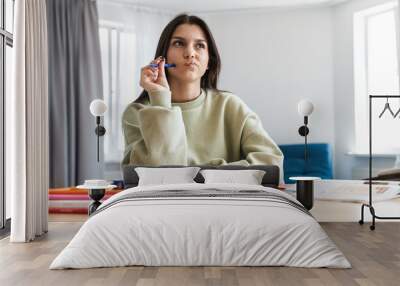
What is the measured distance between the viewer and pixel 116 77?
22.7ft

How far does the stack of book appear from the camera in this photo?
646 cm

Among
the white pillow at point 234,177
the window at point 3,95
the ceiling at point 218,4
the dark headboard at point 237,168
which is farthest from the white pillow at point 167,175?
the ceiling at point 218,4

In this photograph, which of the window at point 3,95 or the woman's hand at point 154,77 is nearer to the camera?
the window at point 3,95

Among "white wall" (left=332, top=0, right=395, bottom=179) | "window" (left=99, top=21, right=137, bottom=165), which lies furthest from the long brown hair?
"white wall" (left=332, top=0, right=395, bottom=179)

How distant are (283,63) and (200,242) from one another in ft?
13.1

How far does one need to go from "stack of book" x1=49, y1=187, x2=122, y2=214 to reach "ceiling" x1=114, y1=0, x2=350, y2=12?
2242 mm

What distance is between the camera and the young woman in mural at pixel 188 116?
20.1ft

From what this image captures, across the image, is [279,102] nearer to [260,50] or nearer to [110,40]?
[260,50]

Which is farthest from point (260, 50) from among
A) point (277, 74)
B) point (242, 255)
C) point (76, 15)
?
point (242, 255)

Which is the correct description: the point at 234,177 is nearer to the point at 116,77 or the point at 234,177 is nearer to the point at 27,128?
the point at 27,128

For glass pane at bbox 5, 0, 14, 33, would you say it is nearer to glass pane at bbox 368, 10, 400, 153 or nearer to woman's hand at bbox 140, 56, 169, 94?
woman's hand at bbox 140, 56, 169, 94

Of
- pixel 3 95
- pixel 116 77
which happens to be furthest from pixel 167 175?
pixel 116 77

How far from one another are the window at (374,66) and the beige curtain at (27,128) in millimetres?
4175

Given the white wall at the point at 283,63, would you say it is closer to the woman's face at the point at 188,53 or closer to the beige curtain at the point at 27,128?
the woman's face at the point at 188,53
